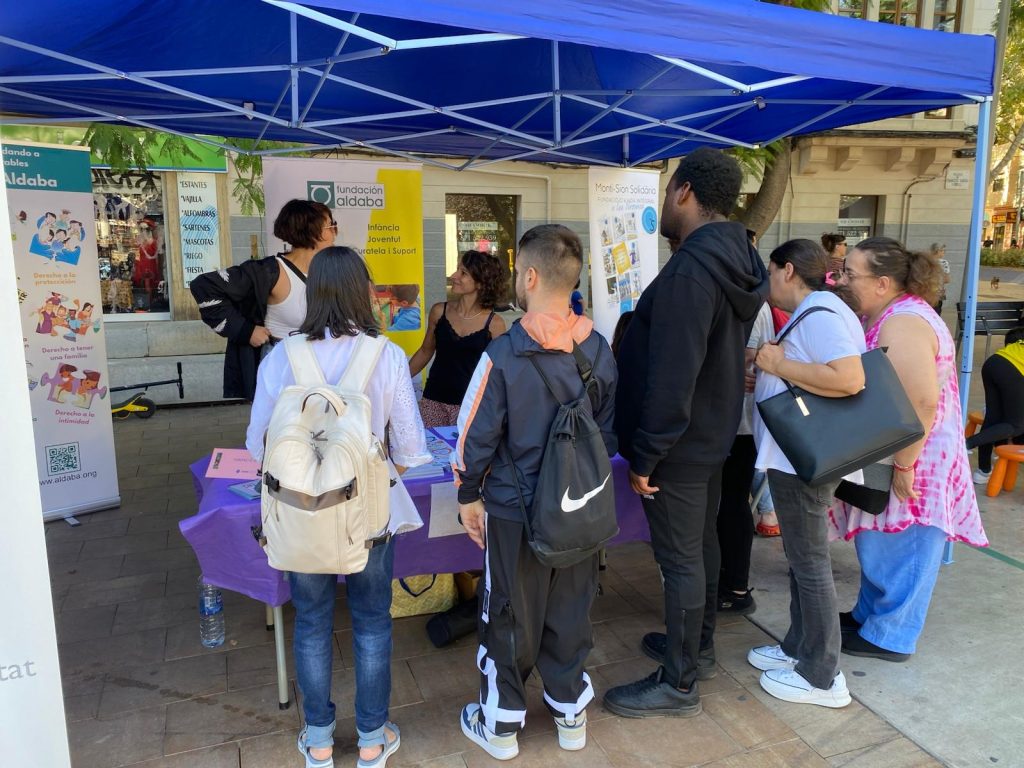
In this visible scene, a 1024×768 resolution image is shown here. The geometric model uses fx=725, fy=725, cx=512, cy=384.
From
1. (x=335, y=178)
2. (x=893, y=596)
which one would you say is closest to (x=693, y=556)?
(x=893, y=596)

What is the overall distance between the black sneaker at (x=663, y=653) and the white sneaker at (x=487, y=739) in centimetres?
64

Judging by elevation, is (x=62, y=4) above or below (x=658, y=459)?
above

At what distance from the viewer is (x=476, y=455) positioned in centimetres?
217

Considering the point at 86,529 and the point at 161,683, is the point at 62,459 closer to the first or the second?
the point at 86,529

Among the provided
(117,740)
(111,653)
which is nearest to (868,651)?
(117,740)

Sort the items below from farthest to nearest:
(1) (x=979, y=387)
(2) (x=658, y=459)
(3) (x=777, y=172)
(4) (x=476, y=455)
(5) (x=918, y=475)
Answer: (1) (x=979, y=387) < (3) (x=777, y=172) < (5) (x=918, y=475) < (2) (x=658, y=459) < (4) (x=476, y=455)

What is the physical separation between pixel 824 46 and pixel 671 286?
1.25 meters

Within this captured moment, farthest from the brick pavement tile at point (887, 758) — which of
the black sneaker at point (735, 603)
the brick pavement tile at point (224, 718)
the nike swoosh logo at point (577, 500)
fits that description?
the brick pavement tile at point (224, 718)

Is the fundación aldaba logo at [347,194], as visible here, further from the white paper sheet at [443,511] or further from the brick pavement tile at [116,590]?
the white paper sheet at [443,511]

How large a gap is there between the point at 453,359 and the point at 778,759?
7.55 feet

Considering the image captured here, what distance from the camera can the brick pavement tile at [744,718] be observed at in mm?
2488

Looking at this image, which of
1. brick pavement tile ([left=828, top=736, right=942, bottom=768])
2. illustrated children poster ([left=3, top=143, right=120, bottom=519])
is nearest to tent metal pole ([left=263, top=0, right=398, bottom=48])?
illustrated children poster ([left=3, top=143, right=120, bottom=519])

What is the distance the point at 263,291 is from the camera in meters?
3.51

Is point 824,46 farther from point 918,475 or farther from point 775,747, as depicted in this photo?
point 775,747
